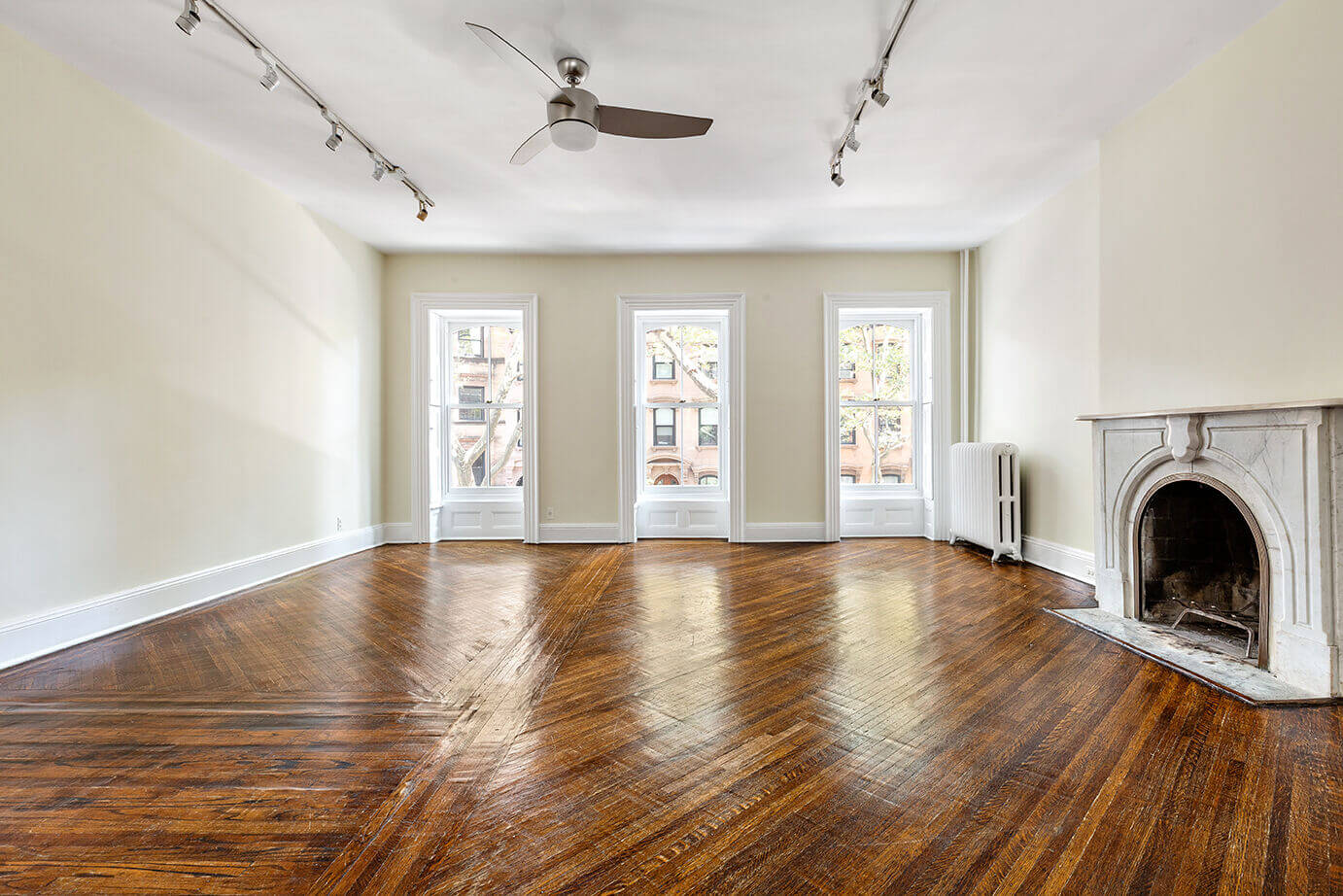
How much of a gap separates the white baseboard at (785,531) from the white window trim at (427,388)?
219cm

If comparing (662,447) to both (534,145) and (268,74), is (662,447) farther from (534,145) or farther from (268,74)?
(268,74)

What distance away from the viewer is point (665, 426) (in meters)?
6.28

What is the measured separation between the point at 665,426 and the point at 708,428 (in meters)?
0.48

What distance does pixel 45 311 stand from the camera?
2828 millimetres

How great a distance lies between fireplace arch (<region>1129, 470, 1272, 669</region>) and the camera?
3029 mm

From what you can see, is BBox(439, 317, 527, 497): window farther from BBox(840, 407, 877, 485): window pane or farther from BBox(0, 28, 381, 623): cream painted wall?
BBox(840, 407, 877, 485): window pane

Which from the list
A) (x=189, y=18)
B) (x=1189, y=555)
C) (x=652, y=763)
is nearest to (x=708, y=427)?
(x=1189, y=555)

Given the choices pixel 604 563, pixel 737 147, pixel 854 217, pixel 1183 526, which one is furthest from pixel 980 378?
pixel 604 563

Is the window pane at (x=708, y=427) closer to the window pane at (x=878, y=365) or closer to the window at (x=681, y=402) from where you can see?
the window at (x=681, y=402)

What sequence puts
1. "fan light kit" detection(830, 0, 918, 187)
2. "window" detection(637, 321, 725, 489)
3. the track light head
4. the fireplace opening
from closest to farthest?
the track light head → "fan light kit" detection(830, 0, 918, 187) → the fireplace opening → "window" detection(637, 321, 725, 489)

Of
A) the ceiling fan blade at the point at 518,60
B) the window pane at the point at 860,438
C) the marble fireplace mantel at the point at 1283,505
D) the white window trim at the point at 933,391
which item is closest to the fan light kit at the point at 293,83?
the ceiling fan blade at the point at 518,60

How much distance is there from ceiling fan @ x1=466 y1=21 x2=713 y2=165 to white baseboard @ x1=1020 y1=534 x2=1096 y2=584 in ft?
12.2

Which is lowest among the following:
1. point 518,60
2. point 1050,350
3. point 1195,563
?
point 1195,563

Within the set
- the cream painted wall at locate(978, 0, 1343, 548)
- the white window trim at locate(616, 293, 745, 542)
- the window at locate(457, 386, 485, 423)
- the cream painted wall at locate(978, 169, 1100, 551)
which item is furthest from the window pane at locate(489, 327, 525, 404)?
the cream painted wall at locate(978, 0, 1343, 548)
